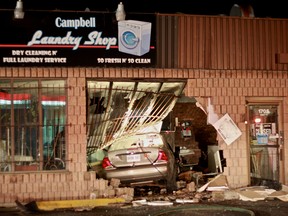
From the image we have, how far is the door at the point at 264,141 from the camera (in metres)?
13.3

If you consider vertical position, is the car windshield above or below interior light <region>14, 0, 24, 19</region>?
below

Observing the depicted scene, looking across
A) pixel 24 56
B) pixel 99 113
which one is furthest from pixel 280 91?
pixel 24 56

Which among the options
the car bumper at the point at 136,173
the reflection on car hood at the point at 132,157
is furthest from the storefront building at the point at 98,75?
the reflection on car hood at the point at 132,157

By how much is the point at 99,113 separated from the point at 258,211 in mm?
4916

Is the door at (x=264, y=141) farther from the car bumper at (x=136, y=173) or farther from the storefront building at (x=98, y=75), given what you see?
the car bumper at (x=136, y=173)

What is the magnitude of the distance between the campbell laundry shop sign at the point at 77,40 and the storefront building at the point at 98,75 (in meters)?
0.02

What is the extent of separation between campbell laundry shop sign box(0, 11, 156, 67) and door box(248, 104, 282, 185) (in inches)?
121

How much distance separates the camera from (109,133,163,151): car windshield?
13.0 m

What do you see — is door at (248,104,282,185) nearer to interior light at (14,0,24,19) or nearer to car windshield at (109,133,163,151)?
car windshield at (109,133,163,151)

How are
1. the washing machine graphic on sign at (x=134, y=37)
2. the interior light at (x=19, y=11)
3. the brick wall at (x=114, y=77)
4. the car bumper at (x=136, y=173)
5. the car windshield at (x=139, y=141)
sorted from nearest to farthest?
the interior light at (x=19, y=11) < the brick wall at (x=114, y=77) < the washing machine graphic on sign at (x=134, y=37) < the car bumper at (x=136, y=173) < the car windshield at (x=139, y=141)

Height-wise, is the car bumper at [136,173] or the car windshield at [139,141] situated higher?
the car windshield at [139,141]

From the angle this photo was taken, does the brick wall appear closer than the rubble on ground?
Yes

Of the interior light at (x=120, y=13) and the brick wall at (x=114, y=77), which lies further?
A: the interior light at (x=120, y=13)

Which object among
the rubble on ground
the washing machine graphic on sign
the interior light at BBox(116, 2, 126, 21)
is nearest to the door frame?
the rubble on ground
